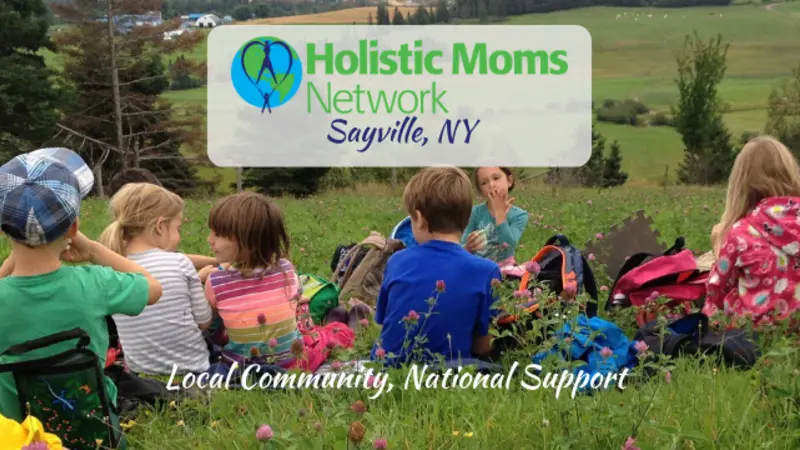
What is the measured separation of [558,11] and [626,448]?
34612 millimetres

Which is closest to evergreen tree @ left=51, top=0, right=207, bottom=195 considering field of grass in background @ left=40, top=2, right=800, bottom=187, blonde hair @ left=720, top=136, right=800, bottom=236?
field of grass in background @ left=40, top=2, right=800, bottom=187

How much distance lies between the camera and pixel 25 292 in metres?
3.02

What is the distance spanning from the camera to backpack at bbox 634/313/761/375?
3.68 m

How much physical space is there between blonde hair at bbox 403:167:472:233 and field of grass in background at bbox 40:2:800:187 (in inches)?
1425

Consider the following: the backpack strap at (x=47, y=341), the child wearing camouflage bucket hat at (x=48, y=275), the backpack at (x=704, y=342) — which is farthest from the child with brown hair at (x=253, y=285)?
the backpack at (x=704, y=342)

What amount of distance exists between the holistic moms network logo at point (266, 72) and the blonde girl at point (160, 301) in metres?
6.64

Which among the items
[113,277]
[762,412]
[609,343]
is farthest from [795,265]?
[113,277]

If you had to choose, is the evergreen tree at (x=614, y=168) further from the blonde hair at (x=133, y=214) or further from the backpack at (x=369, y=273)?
the blonde hair at (x=133, y=214)

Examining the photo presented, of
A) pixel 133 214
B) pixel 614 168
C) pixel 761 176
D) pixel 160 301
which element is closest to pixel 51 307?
pixel 160 301

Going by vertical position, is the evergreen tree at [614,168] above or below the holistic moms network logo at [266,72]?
below

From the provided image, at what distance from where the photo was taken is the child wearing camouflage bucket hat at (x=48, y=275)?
291cm

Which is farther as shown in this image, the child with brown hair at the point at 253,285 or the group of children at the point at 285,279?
the child with brown hair at the point at 253,285

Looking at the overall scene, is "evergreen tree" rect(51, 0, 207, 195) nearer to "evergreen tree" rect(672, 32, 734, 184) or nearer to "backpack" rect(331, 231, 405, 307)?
"evergreen tree" rect(672, 32, 734, 184)

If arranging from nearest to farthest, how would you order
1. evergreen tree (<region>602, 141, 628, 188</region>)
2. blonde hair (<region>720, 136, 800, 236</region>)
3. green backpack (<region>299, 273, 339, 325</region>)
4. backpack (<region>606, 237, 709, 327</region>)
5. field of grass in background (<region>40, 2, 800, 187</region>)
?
blonde hair (<region>720, 136, 800, 236</region>) → backpack (<region>606, 237, 709, 327</region>) → green backpack (<region>299, 273, 339, 325</region>) → evergreen tree (<region>602, 141, 628, 188</region>) → field of grass in background (<region>40, 2, 800, 187</region>)
